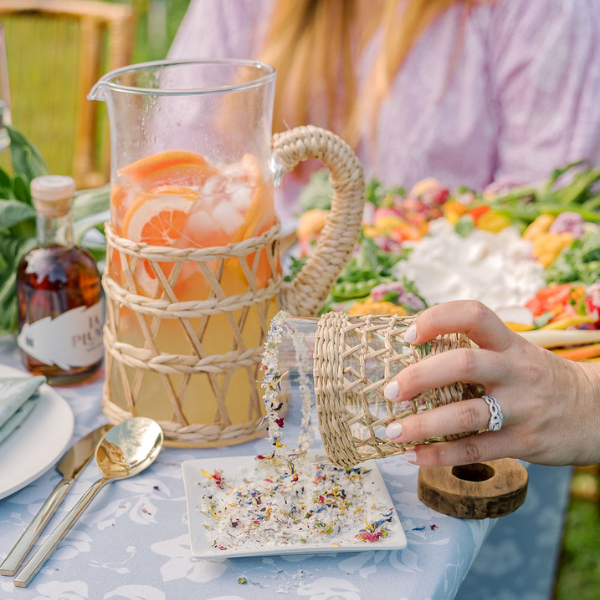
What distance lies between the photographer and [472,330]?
25.8 inches

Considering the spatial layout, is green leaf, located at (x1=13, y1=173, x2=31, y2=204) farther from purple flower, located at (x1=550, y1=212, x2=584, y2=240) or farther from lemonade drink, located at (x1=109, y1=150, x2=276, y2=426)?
purple flower, located at (x1=550, y1=212, x2=584, y2=240)

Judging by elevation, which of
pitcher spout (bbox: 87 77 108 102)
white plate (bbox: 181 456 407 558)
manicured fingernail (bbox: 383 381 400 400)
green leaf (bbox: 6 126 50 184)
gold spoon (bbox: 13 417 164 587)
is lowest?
gold spoon (bbox: 13 417 164 587)

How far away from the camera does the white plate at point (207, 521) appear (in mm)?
635

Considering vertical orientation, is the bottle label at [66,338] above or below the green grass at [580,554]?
above

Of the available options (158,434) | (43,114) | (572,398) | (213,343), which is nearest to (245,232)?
(213,343)

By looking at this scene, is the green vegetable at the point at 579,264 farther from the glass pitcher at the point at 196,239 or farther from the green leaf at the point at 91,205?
the green leaf at the point at 91,205

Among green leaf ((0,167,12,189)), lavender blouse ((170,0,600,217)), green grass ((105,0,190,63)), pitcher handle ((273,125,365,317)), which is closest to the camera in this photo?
pitcher handle ((273,125,365,317))

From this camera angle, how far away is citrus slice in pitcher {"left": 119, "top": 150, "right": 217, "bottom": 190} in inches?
31.5

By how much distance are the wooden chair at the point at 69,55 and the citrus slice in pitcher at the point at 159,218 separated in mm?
1946

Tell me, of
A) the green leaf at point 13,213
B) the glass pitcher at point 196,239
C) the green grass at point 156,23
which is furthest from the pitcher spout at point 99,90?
the green grass at point 156,23

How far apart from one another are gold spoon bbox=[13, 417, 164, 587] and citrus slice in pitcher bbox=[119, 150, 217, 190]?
0.28 meters

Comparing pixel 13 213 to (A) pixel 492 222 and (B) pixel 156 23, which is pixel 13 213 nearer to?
(A) pixel 492 222

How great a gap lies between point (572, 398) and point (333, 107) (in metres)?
1.70

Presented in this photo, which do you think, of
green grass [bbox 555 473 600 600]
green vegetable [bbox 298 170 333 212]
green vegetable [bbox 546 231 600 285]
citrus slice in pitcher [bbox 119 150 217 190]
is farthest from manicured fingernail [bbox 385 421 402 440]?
green grass [bbox 555 473 600 600]
